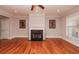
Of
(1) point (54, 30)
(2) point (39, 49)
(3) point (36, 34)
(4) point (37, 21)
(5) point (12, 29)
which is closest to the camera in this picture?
(2) point (39, 49)

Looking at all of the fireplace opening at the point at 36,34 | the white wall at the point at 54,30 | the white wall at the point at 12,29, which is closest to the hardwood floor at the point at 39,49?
the fireplace opening at the point at 36,34

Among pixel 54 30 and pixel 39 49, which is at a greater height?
pixel 54 30

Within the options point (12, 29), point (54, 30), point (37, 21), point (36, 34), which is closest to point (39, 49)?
point (36, 34)

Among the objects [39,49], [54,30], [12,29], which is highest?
[12,29]

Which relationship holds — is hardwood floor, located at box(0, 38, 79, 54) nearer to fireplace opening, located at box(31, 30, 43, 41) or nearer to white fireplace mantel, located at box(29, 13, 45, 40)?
fireplace opening, located at box(31, 30, 43, 41)

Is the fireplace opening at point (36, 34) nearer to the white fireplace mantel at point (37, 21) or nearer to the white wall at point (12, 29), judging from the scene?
the white fireplace mantel at point (37, 21)

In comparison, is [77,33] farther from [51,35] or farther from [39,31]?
[51,35]

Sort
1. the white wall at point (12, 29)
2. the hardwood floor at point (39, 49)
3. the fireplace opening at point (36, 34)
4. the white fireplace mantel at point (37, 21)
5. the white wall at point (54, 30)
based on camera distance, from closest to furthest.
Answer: the hardwood floor at point (39, 49) → the fireplace opening at point (36, 34) → the white fireplace mantel at point (37, 21) → the white wall at point (12, 29) → the white wall at point (54, 30)

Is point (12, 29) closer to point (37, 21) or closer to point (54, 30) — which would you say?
point (37, 21)

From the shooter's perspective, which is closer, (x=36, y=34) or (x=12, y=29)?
(x=36, y=34)

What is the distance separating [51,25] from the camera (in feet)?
42.3
